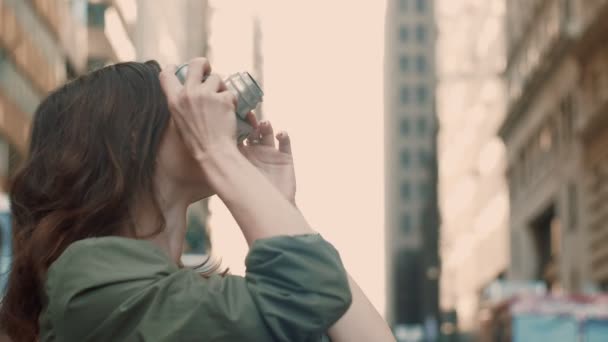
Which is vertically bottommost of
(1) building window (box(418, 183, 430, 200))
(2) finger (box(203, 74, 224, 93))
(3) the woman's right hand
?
(1) building window (box(418, 183, 430, 200))

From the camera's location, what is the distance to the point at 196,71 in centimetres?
210

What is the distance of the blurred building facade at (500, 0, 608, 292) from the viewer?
127 feet

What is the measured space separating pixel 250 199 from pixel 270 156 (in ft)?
1.28

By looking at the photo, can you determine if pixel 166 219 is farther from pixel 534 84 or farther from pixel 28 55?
pixel 534 84

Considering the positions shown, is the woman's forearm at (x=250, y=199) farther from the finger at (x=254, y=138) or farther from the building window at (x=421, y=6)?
the building window at (x=421, y=6)

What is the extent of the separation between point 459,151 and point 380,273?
332 ft

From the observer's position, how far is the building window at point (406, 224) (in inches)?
5399

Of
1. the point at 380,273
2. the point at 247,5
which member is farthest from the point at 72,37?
the point at 380,273

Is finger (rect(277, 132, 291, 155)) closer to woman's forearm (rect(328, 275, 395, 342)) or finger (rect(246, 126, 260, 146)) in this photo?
finger (rect(246, 126, 260, 146))

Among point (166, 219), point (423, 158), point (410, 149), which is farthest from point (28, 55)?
point (410, 149)

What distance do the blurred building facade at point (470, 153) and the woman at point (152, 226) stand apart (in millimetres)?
70141

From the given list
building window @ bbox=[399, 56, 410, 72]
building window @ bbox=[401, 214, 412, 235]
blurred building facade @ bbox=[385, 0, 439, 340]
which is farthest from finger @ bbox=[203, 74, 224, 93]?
building window @ bbox=[399, 56, 410, 72]

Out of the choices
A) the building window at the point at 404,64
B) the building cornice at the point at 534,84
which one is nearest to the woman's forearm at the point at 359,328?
the building cornice at the point at 534,84

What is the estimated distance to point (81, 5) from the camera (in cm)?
4406
